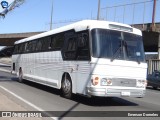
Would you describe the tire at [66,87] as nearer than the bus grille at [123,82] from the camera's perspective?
No

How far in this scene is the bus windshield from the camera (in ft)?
44.5

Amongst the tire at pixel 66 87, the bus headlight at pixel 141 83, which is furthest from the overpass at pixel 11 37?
the bus headlight at pixel 141 83

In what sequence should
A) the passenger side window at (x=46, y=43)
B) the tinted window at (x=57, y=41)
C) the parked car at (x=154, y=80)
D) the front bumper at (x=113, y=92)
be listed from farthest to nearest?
the parked car at (x=154, y=80), the passenger side window at (x=46, y=43), the tinted window at (x=57, y=41), the front bumper at (x=113, y=92)

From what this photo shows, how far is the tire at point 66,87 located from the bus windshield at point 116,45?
96.5 inches

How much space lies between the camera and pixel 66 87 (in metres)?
15.7

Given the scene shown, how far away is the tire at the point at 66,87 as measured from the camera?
606 inches

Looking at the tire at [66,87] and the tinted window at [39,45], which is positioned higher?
the tinted window at [39,45]

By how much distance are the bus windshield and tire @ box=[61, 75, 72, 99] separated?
2.45 metres

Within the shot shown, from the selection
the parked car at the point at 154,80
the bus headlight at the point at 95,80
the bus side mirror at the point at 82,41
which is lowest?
the parked car at the point at 154,80

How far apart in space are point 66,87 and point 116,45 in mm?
3069

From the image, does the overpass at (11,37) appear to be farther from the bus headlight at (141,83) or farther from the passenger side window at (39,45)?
the bus headlight at (141,83)

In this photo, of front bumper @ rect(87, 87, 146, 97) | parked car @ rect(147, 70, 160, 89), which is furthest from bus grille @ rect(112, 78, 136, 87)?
parked car @ rect(147, 70, 160, 89)

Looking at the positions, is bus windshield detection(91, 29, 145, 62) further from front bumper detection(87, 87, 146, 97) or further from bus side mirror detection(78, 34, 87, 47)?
front bumper detection(87, 87, 146, 97)

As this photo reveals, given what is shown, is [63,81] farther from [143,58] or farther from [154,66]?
[154,66]
